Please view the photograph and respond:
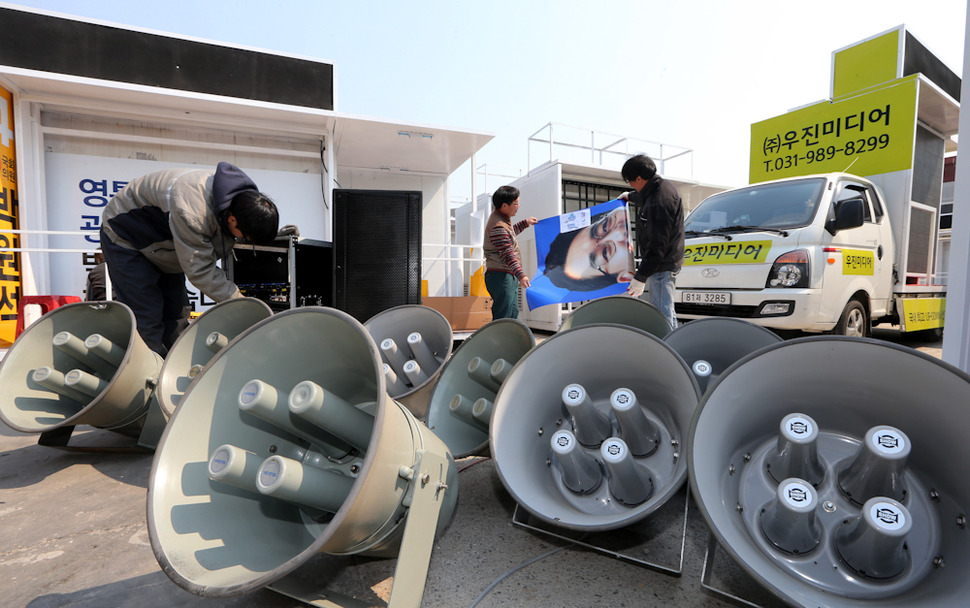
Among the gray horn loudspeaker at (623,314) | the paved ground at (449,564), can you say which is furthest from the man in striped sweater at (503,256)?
the paved ground at (449,564)

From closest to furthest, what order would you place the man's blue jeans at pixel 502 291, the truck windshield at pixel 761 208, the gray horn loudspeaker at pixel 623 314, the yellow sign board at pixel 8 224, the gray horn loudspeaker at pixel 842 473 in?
the gray horn loudspeaker at pixel 842 473 < the gray horn loudspeaker at pixel 623 314 < the man's blue jeans at pixel 502 291 < the truck windshield at pixel 761 208 < the yellow sign board at pixel 8 224

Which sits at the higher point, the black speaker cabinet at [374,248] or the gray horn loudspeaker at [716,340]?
the black speaker cabinet at [374,248]

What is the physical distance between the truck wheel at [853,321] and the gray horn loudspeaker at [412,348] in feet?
11.1

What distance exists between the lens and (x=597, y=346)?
1.72 m

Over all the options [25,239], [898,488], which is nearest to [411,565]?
[898,488]

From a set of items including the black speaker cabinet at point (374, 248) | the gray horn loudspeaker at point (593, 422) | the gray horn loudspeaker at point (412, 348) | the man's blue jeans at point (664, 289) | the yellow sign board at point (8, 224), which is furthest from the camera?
the yellow sign board at point (8, 224)

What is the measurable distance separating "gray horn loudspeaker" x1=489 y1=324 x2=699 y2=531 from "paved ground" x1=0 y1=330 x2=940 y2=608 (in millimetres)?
168

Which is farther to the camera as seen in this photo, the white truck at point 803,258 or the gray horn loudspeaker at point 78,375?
the white truck at point 803,258

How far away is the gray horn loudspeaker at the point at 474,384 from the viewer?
6.47ft

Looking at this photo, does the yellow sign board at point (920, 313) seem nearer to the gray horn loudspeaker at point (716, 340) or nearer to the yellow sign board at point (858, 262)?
the yellow sign board at point (858, 262)

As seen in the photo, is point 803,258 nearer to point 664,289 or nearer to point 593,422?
point 664,289

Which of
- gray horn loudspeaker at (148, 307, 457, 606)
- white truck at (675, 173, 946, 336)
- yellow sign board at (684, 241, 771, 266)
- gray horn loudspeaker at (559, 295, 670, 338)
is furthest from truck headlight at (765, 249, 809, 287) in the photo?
gray horn loudspeaker at (148, 307, 457, 606)

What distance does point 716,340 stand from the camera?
2.11 m

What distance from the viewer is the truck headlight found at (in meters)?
3.60
